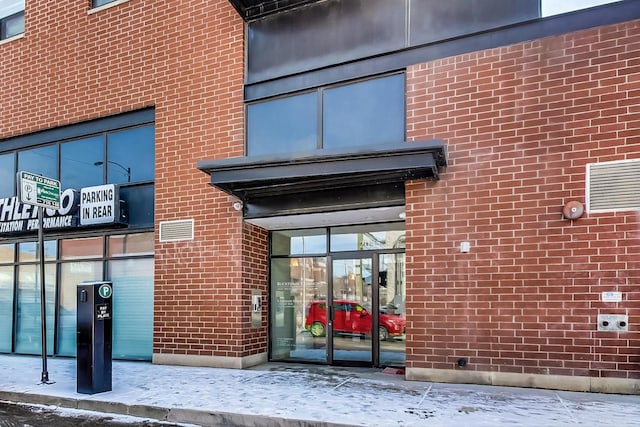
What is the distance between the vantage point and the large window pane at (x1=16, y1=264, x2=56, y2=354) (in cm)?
1175

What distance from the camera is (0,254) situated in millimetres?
12742

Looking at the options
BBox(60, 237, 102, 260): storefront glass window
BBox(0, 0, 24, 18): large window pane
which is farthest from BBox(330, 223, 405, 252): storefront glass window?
BBox(0, 0, 24, 18): large window pane

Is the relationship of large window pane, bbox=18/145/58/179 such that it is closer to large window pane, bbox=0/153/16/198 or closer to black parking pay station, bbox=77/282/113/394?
large window pane, bbox=0/153/16/198

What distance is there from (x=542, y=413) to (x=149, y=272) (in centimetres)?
799

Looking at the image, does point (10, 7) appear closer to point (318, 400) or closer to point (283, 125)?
point (283, 125)

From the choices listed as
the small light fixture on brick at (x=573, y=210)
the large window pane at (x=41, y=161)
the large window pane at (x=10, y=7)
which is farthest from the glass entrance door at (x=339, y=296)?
the large window pane at (x=10, y=7)

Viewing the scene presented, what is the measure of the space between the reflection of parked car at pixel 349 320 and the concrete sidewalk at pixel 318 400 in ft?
3.01

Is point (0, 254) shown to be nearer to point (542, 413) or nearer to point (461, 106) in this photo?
point (461, 106)

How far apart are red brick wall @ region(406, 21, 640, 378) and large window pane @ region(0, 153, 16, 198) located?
10.2 metres

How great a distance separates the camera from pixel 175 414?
253 inches

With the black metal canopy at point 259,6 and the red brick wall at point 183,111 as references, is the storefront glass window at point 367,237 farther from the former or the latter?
the black metal canopy at point 259,6

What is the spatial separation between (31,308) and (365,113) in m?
9.35

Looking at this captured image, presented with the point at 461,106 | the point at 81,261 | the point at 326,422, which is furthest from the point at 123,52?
the point at 326,422

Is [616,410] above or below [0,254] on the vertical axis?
below
